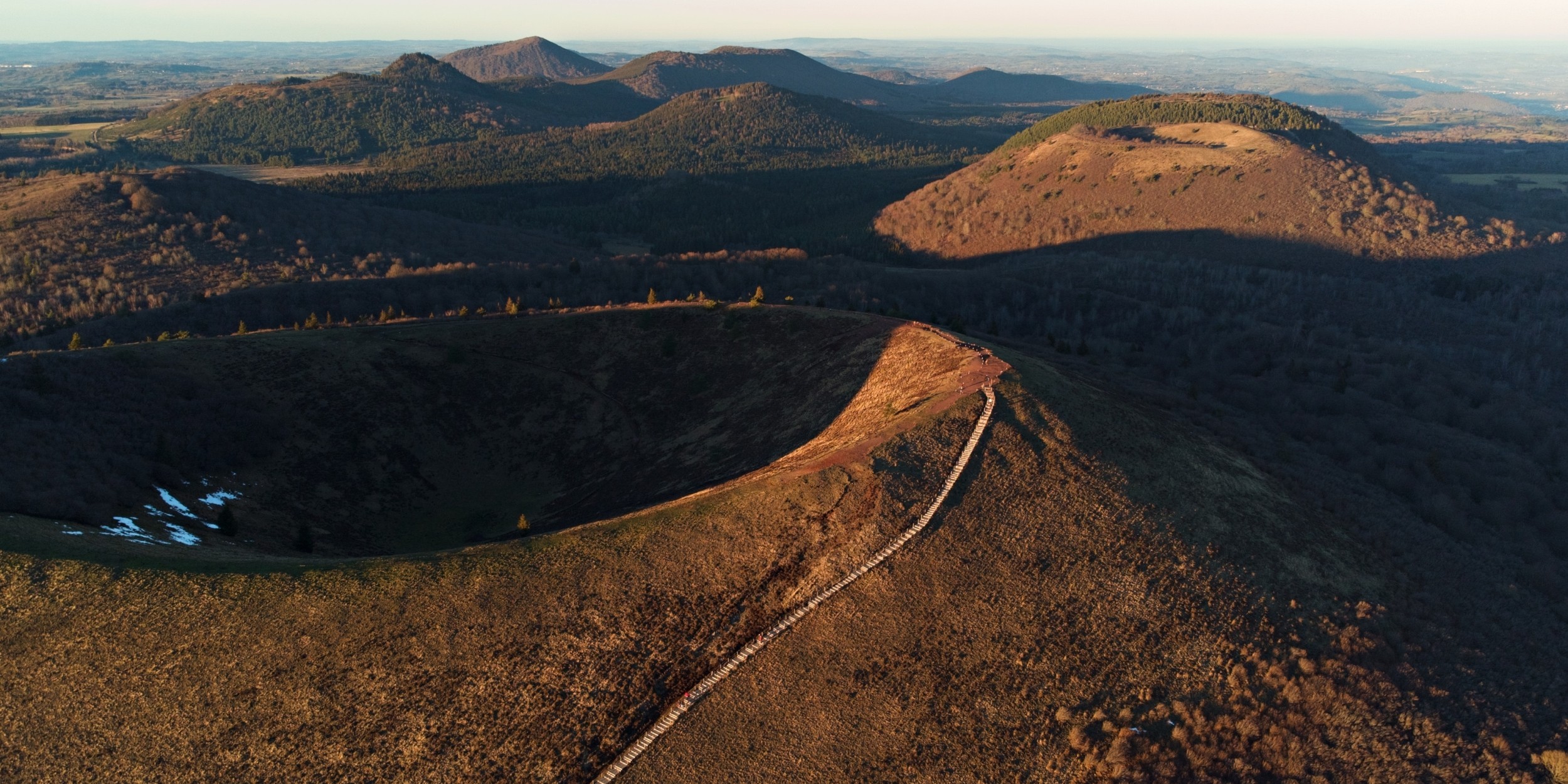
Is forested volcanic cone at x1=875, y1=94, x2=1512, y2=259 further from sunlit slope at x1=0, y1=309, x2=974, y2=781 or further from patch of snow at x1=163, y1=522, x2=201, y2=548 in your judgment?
patch of snow at x1=163, y1=522, x2=201, y2=548

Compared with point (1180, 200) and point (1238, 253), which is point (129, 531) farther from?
point (1180, 200)

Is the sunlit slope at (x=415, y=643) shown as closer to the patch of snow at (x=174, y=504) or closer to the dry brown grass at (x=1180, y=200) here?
the patch of snow at (x=174, y=504)

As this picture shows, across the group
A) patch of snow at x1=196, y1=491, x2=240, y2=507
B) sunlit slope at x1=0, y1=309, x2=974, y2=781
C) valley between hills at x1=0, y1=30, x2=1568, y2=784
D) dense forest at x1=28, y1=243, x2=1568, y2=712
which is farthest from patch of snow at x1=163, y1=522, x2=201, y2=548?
dense forest at x1=28, y1=243, x2=1568, y2=712

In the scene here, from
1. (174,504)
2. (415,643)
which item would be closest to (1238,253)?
(415,643)

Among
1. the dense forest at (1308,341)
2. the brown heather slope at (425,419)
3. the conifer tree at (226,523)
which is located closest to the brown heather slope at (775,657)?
the conifer tree at (226,523)

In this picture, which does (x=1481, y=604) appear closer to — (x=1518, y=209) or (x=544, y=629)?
(x=544, y=629)
